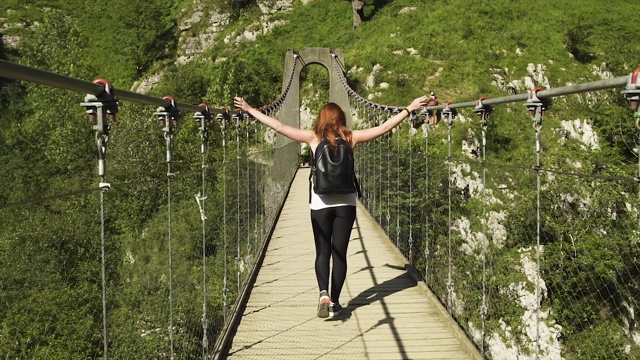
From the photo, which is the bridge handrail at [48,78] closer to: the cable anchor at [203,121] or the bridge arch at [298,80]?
the cable anchor at [203,121]

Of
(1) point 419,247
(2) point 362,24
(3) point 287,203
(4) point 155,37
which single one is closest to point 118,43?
(4) point 155,37

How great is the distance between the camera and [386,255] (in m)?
5.38

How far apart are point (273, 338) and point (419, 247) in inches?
171

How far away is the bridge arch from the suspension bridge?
7.49 metres

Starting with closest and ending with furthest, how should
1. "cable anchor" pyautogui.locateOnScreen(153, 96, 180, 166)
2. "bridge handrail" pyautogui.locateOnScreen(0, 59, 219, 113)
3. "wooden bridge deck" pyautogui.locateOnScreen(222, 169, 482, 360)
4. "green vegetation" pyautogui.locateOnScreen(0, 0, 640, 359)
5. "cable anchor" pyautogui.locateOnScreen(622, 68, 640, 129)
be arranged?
"bridge handrail" pyautogui.locateOnScreen(0, 59, 219, 113) → "cable anchor" pyautogui.locateOnScreen(622, 68, 640, 129) → "cable anchor" pyautogui.locateOnScreen(153, 96, 180, 166) → "wooden bridge deck" pyautogui.locateOnScreen(222, 169, 482, 360) → "green vegetation" pyautogui.locateOnScreen(0, 0, 640, 359)

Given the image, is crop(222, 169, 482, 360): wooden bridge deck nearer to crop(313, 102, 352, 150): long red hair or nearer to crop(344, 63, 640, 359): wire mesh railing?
crop(344, 63, 640, 359): wire mesh railing

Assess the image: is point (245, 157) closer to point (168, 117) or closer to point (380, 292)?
point (380, 292)

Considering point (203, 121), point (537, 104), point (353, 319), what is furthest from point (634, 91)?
point (353, 319)

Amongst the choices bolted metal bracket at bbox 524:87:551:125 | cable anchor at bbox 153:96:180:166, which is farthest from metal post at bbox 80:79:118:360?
bolted metal bracket at bbox 524:87:551:125

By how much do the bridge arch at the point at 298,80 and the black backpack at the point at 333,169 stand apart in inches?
647

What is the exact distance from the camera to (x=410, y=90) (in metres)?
17.6

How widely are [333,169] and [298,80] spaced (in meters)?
18.2

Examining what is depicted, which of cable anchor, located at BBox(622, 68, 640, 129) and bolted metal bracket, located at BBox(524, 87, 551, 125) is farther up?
bolted metal bracket, located at BBox(524, 87, 551, 125)

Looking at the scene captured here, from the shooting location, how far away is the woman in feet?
10.5
